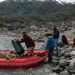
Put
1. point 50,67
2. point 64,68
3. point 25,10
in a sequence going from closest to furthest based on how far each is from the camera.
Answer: point 64,68 → point 50,67 → point 25,10

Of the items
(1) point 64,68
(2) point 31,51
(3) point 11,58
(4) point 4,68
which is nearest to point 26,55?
(2) point 31,51

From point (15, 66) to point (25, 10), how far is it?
16646 cm

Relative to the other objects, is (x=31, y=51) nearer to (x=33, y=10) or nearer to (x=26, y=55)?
(x=26, y=55)

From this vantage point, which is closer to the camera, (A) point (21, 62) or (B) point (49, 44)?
(A) point (21, 62)

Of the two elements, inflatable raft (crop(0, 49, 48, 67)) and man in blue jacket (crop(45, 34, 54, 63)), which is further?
man in blue jacket (crop(45, 34, 54, 63))

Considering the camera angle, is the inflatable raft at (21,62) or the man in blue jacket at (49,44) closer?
the inflatable raft at (21,62)

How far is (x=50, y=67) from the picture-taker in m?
7.35

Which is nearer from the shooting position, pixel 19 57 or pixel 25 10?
pixel 19 57

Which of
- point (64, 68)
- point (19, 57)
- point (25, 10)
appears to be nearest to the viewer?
point (64, 68)

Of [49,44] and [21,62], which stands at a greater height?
[49,44]

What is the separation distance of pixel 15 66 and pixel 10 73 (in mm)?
616

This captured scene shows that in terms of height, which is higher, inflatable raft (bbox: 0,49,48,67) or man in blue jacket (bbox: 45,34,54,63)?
man in blue jacket (bbox: 45,34,54,63)

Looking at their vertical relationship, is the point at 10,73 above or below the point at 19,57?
below

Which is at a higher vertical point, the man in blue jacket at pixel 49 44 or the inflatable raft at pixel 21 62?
the man in blue jacket at pixel 49 44
